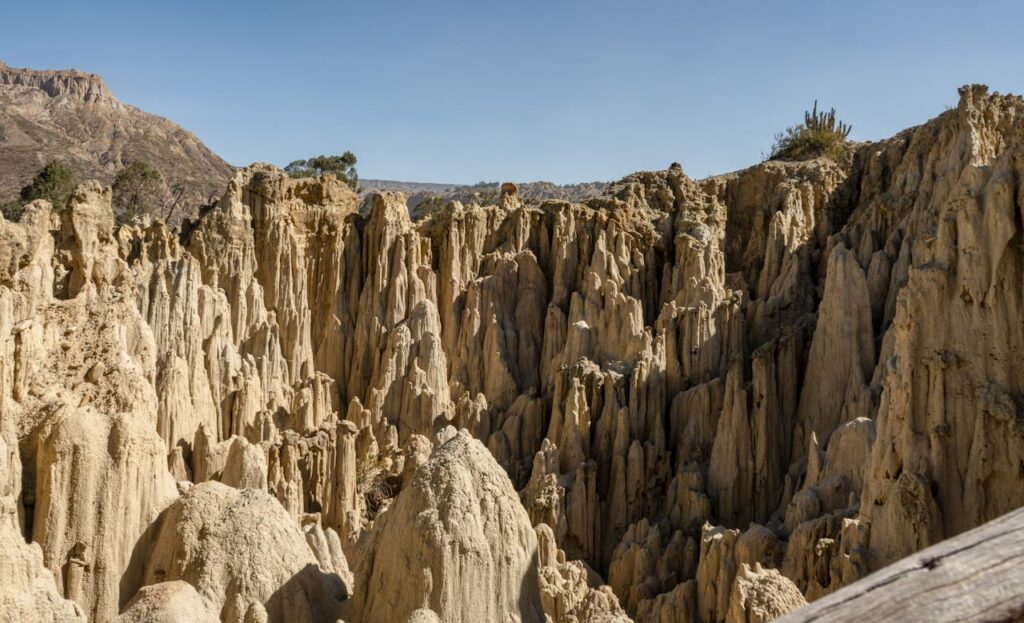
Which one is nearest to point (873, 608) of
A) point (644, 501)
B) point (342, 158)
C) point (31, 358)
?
point (31, 358)

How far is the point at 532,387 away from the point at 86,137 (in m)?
70.0

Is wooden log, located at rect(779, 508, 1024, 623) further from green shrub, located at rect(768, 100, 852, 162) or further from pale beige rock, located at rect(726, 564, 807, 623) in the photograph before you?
green shrub, located at rect(768, 100, 852, 162)

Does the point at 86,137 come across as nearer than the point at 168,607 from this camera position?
No

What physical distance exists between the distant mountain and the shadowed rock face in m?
37.0

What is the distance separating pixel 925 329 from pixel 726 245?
15931 mm

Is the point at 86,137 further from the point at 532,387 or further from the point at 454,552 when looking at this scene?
Answer: the point at 454,552

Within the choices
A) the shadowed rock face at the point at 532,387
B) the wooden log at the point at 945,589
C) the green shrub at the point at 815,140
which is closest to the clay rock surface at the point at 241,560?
the shadowed rock face at the point at 532,387

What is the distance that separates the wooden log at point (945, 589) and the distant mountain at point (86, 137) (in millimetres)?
63670

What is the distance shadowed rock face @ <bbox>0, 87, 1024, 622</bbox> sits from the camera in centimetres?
1159

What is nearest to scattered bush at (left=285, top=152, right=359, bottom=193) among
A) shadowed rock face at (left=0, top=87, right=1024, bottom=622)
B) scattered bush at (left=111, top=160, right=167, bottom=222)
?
scattered bush at (left=111, top=160, right=167, bottom=222)

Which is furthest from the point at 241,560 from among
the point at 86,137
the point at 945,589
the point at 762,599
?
the point at 86,137

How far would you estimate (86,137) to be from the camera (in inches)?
3322

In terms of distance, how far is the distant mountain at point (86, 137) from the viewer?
69000 mm

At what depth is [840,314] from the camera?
24.1 metres
